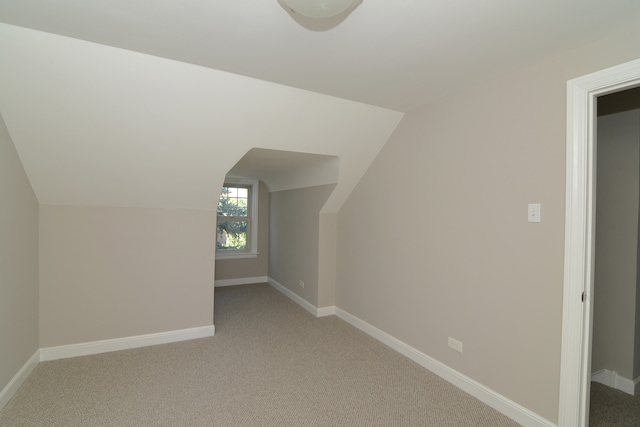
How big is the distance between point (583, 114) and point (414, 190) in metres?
1.32

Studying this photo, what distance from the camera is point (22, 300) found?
2.44 m

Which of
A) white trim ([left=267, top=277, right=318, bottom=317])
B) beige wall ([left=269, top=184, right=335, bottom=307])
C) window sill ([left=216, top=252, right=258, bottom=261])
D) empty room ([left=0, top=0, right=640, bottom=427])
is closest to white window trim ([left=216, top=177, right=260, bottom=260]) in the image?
window sill ([left=216, top=252, right=258, bottom=261])

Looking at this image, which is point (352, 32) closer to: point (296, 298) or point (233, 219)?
point (296, 298)

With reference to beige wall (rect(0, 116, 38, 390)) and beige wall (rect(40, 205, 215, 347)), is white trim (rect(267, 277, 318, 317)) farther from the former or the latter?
beige wall (rect(0, 116, 38, 390))

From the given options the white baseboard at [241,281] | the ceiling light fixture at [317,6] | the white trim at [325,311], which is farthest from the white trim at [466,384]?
the white baseboard at [241,281]

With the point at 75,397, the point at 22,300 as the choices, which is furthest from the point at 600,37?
the point at 22,300

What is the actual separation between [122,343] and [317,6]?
3.32 meters

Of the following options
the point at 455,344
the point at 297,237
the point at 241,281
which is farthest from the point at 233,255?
the point at 455,344

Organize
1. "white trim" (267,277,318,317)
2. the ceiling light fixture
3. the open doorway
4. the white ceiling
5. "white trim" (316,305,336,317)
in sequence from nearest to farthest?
the ceiling light fixture → the white ceiling → the open doorway → "white trim" (316,305,336,317) → "white trim" (267,277,318,317)

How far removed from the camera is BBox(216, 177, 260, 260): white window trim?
560cm

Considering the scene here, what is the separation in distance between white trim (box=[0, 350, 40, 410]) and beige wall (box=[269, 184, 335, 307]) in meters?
2.73

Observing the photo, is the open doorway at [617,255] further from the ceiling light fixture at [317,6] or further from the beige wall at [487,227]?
the ceiling light fixture at [317,6]

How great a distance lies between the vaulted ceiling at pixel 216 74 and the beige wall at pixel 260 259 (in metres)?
2.61

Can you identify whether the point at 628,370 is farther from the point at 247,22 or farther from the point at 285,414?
the point at 247,22
